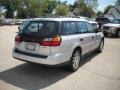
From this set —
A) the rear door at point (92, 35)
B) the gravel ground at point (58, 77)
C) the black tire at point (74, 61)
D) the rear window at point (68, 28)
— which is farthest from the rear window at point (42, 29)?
the rear door at point (92, 35)

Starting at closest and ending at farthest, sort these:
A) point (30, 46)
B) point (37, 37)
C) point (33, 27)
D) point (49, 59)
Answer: point (49, 59), point (37, 37), point (30, 46), point (33, 27)

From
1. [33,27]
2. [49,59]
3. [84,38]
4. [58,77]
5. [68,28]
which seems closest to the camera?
[49,59]

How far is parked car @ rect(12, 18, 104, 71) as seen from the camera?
6009 mm

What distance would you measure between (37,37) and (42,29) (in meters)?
0.36

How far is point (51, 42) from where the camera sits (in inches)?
235

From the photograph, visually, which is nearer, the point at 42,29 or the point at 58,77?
the point at 42,29

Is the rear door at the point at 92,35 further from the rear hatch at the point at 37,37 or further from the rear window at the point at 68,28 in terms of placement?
the rear hatch at the point at 37,37

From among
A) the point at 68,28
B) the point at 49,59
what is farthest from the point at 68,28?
the point at 49,59

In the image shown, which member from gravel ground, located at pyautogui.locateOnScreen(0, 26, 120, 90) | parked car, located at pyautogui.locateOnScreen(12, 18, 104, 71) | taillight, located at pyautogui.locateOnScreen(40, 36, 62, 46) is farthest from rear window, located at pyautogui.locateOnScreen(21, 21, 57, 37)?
gravel ground, located at pyautogui.locateOnScreen(0, 26, 120, 90)

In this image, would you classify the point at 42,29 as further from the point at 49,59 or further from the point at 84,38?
the point at 84,38

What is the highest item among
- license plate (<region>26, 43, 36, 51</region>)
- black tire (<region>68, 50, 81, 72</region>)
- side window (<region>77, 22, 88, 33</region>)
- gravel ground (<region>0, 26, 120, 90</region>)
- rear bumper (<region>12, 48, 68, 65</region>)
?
side window (<region>77, 22, 88, 33</region>)

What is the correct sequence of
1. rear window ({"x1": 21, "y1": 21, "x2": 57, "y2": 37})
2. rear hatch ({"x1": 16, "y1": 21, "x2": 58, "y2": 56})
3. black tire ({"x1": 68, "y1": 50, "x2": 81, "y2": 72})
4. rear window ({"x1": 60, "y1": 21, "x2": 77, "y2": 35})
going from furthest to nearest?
black tire ({"x1": 68, "y1": 50, "x2": 81, "y2": 72}), rear window ({"x1": 60, "y1": 21, "x2": 77, "y2": 35}), rear window ({"x1": 21, "y1": 21, "x2": 57, "y2": 37}), rear hatch ({"x1": 16, "y1": 21, "x2": 58, "y2": 56})

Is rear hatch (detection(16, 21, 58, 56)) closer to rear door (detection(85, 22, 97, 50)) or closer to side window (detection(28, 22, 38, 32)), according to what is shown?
side window (detection(28, 22, 38, 32))

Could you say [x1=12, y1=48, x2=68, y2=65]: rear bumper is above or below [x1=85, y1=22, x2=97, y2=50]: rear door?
below
